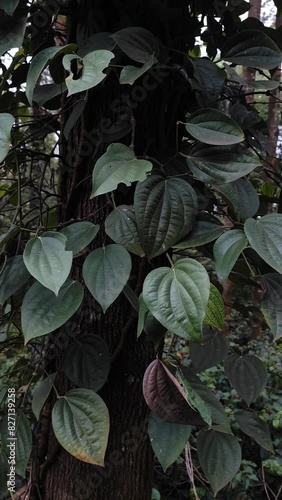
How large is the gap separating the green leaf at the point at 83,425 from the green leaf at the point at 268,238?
309mm

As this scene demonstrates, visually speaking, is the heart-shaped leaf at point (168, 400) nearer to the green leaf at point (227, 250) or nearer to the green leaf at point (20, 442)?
the green leaf at point (227, 250)

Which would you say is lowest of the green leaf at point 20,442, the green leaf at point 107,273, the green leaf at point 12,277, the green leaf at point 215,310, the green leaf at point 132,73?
the green leaf at point 20,442

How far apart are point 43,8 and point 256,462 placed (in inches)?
75.2

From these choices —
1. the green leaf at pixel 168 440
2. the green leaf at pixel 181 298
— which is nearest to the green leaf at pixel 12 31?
the green leaf at pixel 181 298

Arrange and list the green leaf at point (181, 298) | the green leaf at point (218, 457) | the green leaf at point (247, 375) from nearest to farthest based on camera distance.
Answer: the green leaf at point (181, 298) < the green leaf at point (218, 457) < the green leaf at point (247, 375)

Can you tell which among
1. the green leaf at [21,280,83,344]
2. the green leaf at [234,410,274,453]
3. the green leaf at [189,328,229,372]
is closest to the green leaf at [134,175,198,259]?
the green leaf at [21,280,83,344]

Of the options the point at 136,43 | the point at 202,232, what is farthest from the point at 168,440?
the point at 136,43

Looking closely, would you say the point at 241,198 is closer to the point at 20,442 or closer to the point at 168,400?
the point at 168,400

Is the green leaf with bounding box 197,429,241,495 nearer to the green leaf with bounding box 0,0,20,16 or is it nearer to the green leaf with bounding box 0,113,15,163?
the green leaf with bounding box 0,113,15,163

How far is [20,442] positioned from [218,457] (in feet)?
1.05

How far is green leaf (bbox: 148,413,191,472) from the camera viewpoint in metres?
0.62

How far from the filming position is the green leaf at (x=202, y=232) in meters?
0.57

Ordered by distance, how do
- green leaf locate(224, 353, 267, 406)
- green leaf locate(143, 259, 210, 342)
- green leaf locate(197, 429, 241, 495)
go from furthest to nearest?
green leaf locate(224, 353, 267, 406), green leaf locate(197, 429, 241, 495), green leaf locate(143, 259, 210, 342)

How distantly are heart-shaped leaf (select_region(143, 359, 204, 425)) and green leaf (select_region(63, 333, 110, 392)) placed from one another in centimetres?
14
